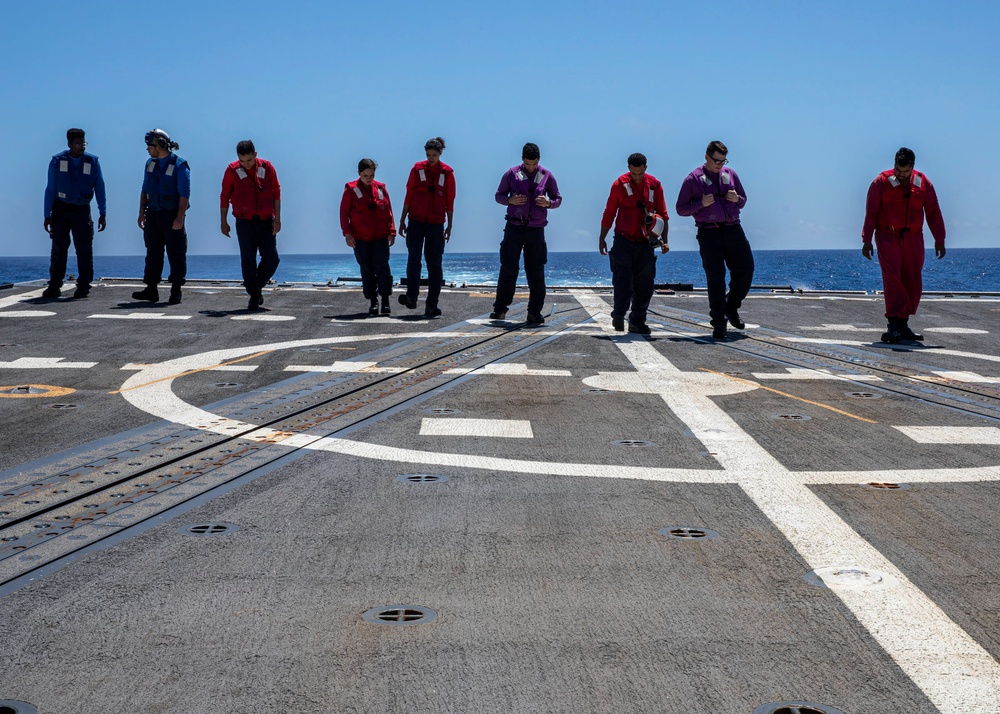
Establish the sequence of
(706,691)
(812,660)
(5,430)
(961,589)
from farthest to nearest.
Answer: (5,430) < (961,589) < (812,660) < (706,691)

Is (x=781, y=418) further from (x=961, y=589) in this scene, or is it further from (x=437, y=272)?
→ (x=437, y=272)

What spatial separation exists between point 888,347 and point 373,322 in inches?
232

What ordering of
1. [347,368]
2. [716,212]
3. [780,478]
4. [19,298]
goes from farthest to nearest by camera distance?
[19,298], [716,212], [347,368], [780,478]

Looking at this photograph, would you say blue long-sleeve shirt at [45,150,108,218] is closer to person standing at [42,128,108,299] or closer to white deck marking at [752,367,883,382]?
person standing at [42,128,108,299]

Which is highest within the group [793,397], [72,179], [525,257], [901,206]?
[72,179]

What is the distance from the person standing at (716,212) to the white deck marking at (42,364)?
658 centimetres

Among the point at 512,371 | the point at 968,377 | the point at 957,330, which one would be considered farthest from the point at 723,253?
the point at 512,371

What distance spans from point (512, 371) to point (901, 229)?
5.90 meters

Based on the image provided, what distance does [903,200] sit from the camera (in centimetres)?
1217

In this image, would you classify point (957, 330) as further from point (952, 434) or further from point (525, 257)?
point (952, 434)

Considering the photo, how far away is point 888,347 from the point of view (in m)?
11.3

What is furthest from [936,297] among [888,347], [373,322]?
[373,322]

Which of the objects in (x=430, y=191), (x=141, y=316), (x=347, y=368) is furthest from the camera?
(x=430, y=191)

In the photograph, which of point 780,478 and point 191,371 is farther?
point 191,371
